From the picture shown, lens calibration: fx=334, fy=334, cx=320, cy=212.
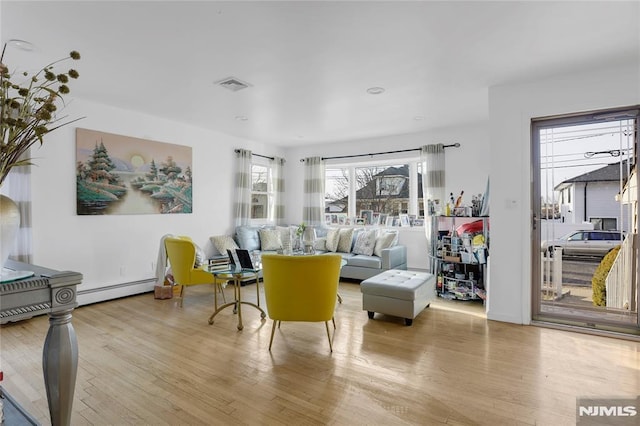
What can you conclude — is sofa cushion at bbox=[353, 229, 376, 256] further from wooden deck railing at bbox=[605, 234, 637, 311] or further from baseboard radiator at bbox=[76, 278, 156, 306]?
baseboard radiator at bbox=[76, 278, 156, 306]

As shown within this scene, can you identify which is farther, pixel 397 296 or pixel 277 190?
pixel 277 190

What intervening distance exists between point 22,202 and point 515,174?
5.27m

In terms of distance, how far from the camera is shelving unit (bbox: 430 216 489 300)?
4.30m

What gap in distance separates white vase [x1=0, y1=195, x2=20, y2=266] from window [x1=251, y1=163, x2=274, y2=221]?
16.9 ft

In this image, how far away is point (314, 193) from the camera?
672 centimetres

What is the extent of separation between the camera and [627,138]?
3271 millimetres

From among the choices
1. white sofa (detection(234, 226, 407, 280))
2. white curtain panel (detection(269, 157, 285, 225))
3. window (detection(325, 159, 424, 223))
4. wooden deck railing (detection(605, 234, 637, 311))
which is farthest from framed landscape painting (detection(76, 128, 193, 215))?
wooden deck railing (detection(605, 234, 637, 311))

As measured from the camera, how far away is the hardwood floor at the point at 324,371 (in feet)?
6.59

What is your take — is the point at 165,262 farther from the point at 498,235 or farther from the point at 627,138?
the point at 627,138

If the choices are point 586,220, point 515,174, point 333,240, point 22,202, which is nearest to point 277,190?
point 333,240

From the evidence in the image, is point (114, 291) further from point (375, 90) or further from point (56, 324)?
point (375, 90)

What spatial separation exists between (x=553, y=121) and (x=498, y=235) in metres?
1.31

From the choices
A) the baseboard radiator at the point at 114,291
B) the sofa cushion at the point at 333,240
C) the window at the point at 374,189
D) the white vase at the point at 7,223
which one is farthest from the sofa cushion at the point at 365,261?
the white vase at the point at 7,223

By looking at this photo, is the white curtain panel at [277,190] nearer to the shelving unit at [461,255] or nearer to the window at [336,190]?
the window at [336,190]
